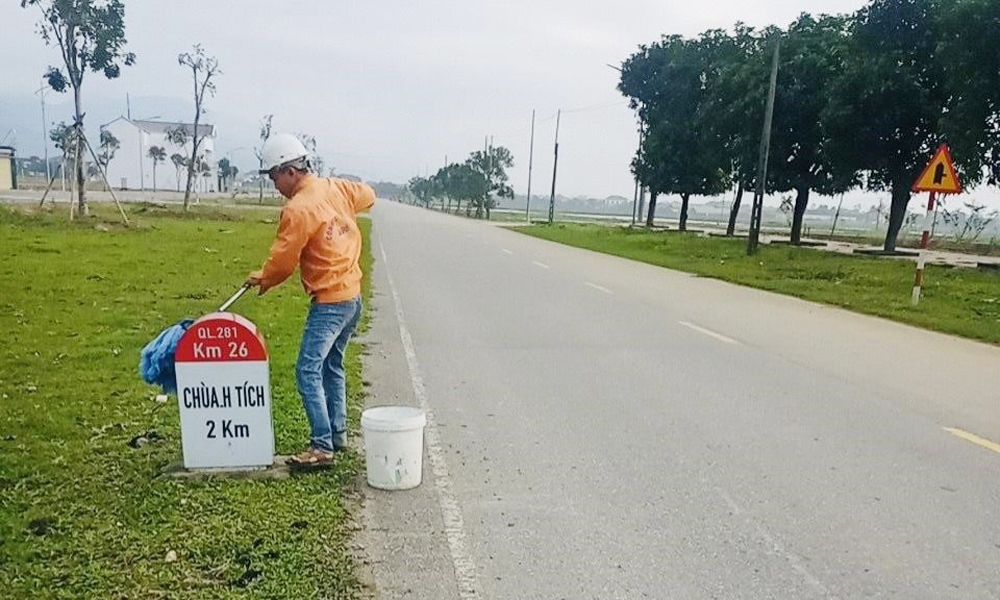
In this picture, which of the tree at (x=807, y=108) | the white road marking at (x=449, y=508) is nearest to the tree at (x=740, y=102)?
the tree at (x=807, y=108)

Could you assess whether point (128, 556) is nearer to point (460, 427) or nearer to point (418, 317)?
point (460, 427)

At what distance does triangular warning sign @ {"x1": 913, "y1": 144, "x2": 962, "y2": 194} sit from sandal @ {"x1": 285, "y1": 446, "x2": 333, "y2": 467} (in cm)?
1194

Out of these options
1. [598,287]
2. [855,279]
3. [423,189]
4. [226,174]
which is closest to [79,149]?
[598,287]

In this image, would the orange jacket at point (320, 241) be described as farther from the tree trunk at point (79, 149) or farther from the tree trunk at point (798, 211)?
the tree trunk at point (798, 211)

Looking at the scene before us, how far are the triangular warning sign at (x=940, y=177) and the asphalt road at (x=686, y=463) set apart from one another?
12.3 ft

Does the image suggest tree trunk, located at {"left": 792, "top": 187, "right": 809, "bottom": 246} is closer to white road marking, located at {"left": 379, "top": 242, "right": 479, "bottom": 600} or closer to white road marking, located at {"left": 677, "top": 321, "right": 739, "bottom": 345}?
white road marking, located at {"left": 677, "top": 321, "right": 739, "bottom": 345}

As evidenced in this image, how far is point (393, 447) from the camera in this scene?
15.0 ft

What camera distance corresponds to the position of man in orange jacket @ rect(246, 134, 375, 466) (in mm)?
4457

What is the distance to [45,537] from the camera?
12.3 feet

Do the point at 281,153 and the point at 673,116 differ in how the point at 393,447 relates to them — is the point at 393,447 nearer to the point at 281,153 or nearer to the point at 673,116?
the point at 281,153

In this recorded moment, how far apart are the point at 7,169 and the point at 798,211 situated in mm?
58982

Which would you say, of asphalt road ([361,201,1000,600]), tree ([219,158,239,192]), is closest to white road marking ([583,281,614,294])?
asphalt road ([361,201,1000,600])

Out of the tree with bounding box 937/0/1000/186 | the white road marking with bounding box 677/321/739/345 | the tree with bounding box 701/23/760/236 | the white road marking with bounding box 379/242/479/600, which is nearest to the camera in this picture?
the white road marking with bounding box 379/242/479/600

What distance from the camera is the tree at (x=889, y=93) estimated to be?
79.4ft
